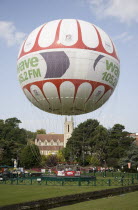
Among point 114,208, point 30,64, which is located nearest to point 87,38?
point 30,64

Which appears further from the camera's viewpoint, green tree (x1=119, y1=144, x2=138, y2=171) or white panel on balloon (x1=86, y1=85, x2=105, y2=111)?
green tree (x1=119, y1=144, x2=138, y2=171)

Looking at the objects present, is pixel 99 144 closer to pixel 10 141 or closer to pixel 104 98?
pixel 10 141

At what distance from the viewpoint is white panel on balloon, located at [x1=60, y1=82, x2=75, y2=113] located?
18.1 meters

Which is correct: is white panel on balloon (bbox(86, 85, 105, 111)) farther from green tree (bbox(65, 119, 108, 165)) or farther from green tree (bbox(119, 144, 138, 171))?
green tree (bbox(65, 119, 108, 165))

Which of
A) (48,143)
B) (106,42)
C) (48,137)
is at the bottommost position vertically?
(48,143)

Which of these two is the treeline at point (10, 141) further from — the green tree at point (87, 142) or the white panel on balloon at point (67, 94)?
the white panel on balloon at point (67, 94)

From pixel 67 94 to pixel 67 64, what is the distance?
1.83m

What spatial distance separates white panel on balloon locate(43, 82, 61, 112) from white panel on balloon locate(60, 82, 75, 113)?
311mm

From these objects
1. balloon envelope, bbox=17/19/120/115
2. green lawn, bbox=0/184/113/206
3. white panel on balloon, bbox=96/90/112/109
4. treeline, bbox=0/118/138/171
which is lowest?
green lawn, bbox=0/184/113/206

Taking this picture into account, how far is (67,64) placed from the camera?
1764 cm

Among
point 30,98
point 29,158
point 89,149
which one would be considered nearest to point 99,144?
point 89,149

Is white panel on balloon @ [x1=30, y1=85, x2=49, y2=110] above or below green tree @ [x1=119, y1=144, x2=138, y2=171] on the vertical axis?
above

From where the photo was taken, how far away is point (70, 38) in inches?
695

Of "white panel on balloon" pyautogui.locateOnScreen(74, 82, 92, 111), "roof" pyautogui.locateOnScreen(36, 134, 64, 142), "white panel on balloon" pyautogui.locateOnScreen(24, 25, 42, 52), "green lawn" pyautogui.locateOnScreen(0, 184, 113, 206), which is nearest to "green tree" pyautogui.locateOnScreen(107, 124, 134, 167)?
"green lawn" pyautogui.locateOnScreen(0, 184, 113, 206)
